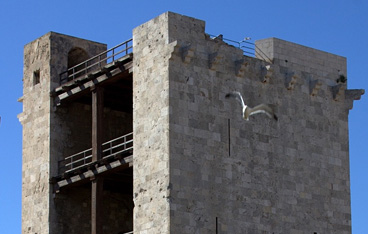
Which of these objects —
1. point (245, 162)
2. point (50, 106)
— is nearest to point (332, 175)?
point (245, 162)

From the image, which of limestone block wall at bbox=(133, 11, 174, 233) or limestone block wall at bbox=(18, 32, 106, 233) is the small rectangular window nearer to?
limestone block wall at bbox=(18, 32, 106, 233)

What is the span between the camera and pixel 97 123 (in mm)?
68625

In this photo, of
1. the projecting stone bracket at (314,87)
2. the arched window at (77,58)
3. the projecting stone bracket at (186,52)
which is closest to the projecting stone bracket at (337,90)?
the projecting stone bracket at (314,87)

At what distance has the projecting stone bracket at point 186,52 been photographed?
209 ft

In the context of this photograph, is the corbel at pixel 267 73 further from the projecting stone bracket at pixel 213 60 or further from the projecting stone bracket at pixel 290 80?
the projecting stone bracket at pixel 213 60

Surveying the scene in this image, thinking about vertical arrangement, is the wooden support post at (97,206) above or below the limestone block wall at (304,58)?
below

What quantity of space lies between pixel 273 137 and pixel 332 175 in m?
4.63

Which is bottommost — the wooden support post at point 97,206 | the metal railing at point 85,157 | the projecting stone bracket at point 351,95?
the wooden support post at point 97,206

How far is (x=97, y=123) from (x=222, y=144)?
7.80m

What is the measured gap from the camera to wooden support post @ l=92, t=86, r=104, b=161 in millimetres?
68312

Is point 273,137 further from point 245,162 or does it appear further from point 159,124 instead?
point 159,124

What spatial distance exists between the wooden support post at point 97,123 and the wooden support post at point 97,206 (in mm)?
1348

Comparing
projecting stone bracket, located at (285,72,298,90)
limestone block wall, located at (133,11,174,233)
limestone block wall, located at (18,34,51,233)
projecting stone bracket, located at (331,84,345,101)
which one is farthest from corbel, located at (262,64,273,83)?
limestone block wall, located at (18,34,51,233)

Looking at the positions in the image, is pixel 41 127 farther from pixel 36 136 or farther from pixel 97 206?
pixel 97 206
